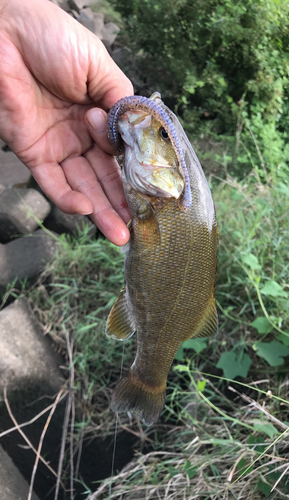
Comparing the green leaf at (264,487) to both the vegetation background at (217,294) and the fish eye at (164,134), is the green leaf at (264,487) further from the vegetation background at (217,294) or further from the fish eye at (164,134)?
the fish eye at (164,134)

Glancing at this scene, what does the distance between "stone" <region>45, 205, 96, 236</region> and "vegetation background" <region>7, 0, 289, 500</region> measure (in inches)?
7.9

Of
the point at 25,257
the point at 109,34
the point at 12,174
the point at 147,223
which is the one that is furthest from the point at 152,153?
the point at 109,34

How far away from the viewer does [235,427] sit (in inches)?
89.2

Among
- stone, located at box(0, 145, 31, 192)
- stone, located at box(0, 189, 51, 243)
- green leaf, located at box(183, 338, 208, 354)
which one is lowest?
green leaf, located at box(183, 338, 208, 354)

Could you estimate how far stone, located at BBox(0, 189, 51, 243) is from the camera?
3566 millimetres

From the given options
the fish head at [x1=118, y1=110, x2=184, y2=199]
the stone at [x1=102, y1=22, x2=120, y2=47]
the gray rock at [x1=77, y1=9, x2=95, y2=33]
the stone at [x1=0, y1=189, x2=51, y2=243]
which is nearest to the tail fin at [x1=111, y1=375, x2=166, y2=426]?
the fish head at [x1=118, y1=110, x2=184, y2=199]

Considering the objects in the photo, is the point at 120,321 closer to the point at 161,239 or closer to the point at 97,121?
the point at 161,239

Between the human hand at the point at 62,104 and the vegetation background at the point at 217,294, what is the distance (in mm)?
1157

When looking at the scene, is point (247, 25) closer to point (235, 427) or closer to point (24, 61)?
point (24, 61)

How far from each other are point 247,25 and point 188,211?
424cm

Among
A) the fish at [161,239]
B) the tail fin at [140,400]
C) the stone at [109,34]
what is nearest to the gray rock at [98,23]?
the stone at [109,34]

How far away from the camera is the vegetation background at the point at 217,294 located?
6.82 ft

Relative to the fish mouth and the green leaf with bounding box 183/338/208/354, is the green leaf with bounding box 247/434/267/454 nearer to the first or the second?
the green leaf with bounding box 183/338/208/354

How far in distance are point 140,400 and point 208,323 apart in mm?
561
